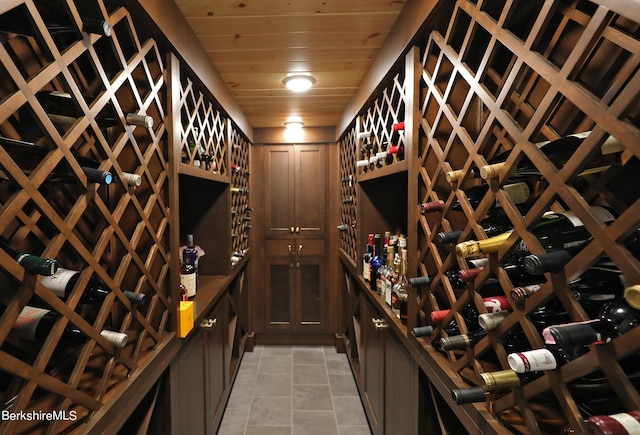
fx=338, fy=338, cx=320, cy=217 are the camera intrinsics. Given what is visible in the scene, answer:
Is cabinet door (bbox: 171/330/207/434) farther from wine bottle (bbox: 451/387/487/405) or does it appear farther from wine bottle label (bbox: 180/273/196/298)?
wine bottle (bbox: 451/387/487/405)

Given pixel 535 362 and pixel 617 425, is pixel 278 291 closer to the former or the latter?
pixel 535 362

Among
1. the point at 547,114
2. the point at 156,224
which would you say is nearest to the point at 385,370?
the point at 156,224

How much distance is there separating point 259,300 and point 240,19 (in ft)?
8.45

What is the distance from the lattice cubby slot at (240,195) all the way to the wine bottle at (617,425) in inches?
84.4

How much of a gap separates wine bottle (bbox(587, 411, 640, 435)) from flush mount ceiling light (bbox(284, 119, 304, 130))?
9.31 ft

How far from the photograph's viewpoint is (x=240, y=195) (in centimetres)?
272

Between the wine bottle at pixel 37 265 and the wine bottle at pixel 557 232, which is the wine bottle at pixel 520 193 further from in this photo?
the wine bottle at pixel 37 265

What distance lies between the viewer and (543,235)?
666 mm

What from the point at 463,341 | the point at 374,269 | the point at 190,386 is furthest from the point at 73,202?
the point at 374,269

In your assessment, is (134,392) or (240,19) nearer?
(134,392)

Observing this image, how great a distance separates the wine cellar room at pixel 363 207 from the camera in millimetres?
552

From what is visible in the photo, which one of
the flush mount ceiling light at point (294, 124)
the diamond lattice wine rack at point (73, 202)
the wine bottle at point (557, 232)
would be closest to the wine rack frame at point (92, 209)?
the diamond lattice wine rack at point (73, 202)

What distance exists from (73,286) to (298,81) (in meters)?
1.52

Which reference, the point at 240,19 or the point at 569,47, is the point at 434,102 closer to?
the point at 569,47
